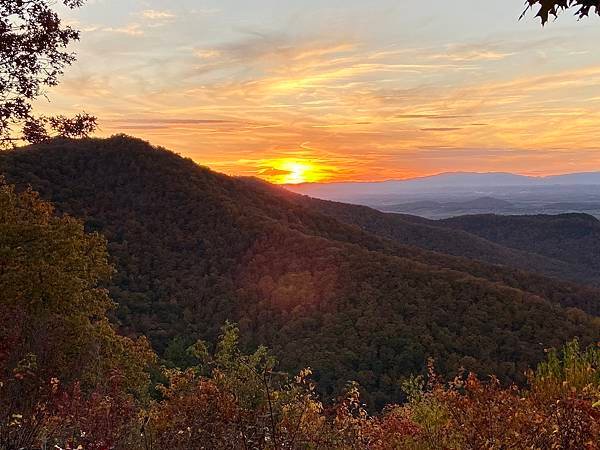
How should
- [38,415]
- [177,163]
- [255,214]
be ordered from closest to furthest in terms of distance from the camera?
[38,415]
[255,214]
[177,163]

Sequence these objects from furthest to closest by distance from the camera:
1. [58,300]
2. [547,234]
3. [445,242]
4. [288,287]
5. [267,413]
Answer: [547,234], [445,242], [288,287], [58,300], [267,413]

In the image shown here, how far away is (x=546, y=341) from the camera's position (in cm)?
3497

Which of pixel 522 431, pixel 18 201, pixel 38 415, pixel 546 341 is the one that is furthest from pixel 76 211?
pixel 522 431

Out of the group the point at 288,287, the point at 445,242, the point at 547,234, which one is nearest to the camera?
the point at 288,287

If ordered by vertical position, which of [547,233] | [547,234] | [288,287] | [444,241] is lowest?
[288,287]

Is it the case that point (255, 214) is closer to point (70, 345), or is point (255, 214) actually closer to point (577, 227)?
point (70, 345)

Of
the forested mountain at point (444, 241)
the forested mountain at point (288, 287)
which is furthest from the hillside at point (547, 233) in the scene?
the forested mountain at point (288, 287)

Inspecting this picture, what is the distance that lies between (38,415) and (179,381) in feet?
8.32

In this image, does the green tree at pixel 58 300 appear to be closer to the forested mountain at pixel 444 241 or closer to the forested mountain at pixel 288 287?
the forested mountain at pixel 288 287

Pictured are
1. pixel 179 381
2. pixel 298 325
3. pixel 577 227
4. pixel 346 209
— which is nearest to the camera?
pixel 179 381

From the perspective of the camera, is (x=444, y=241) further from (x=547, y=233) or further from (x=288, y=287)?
(x=288, y=287)

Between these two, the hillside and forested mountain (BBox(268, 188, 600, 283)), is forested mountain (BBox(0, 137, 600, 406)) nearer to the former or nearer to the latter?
forested mountain (BBox(268, 188, 600, 283))

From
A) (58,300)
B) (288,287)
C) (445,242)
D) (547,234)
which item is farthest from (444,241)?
(58,300)

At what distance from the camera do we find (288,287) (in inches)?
1769
